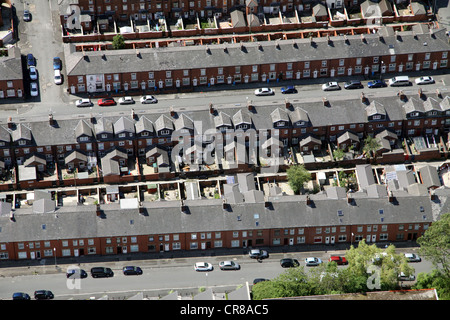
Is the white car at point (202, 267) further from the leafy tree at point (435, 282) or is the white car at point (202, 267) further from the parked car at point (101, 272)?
the leafy tree at point (435, 282)

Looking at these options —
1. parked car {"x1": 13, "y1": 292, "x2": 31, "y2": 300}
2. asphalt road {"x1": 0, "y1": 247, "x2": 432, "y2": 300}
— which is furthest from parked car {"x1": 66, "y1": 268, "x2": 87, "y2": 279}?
parked car {"x1": 13, "y1": 292, "x2": 31, "y2": 300}

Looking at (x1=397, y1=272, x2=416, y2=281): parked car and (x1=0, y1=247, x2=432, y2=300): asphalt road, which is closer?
(x1=0, y1=247, x2=432, y2=300): asphalt road

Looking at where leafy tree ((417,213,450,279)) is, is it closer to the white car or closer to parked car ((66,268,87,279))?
the white car

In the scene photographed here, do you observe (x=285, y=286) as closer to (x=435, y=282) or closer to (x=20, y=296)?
(x=435, y=282)

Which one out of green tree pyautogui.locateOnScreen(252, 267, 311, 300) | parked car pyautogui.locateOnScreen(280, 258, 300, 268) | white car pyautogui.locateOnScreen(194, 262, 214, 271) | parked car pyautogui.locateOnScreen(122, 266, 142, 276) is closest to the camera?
green tree pyautogui.locateOnScreen(252, 267, 311, 300)
